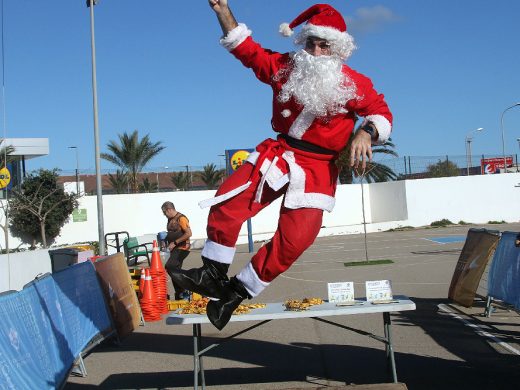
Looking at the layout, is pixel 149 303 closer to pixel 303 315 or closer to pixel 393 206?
pixel 303 315

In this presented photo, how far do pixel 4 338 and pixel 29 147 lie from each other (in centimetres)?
2943

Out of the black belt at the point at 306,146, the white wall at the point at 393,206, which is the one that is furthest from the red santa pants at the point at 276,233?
the white wall at the point at 393,206

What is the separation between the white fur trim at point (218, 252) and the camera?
3541 mm

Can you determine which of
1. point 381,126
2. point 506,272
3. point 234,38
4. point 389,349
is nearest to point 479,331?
point 506,272

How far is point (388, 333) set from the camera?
5.83 meters

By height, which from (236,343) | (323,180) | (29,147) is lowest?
(236,343)

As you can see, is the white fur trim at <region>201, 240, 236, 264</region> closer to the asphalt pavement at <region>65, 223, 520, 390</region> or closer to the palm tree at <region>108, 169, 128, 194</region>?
the asphalt pavement at <region>65, 223, 520, 390</region>

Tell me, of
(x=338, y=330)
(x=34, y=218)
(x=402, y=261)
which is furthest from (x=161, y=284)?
(x=34, y=218)

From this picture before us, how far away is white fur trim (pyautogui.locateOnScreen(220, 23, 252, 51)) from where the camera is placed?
140 inches

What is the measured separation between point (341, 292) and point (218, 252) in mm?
3031

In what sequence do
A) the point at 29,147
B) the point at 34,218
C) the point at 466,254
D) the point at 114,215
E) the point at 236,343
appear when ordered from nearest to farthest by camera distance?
the point at 236,343 → the point at 466,254 → the point at 34,218 → the point at 114,215 → the point at 29,147

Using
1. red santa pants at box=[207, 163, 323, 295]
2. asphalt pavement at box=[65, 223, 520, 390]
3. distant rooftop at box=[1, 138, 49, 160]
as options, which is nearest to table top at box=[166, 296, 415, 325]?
asphalt pavement at box=[65, 223, 520, 390]

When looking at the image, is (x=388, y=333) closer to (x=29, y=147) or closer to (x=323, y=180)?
(x=323, y=180)

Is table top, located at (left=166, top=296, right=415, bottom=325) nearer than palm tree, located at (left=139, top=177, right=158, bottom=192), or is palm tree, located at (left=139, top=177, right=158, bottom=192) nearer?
Answer: table top, located at (left=166, top=296, right=415, bottom=325)
